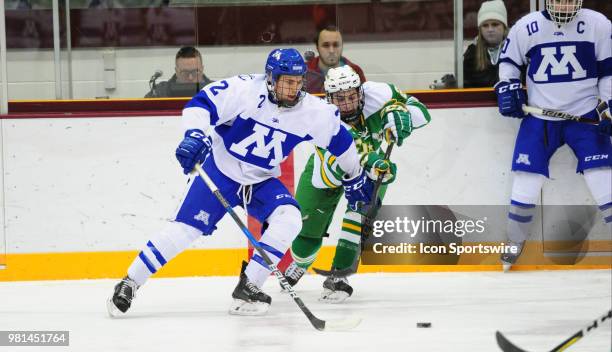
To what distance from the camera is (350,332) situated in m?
4.17

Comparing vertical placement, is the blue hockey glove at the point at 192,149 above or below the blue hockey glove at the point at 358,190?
above

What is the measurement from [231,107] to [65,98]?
158cm

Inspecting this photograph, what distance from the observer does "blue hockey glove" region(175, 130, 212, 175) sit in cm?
418

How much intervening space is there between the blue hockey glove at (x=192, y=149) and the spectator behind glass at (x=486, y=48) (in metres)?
1.98

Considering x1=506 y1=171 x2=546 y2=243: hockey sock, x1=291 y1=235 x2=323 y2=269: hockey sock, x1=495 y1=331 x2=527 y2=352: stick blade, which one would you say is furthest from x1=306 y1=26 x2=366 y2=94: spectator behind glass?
x1=495 y1=331 x2=527 y2=352: stick blade

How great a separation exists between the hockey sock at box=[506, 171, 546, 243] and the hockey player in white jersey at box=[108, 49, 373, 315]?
1.26 metres

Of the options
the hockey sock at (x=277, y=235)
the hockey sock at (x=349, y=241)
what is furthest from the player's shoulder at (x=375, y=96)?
the hockey sock at (x=277, y=235)

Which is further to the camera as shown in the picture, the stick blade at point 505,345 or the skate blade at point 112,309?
the skate blade at point 112,309

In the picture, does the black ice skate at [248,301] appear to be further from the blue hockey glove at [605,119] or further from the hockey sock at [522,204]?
the blue hockey glove at [605,119]

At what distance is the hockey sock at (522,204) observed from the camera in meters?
5.58

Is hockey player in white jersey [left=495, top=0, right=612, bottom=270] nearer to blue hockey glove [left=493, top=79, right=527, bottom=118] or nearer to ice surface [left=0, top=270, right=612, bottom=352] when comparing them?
blue hockey glove [left=493, top=79, right=527, bottom=118]

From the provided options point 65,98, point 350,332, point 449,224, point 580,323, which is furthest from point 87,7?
point 580,323

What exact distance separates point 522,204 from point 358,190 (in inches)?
43.9

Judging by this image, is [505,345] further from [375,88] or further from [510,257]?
[510,257]
